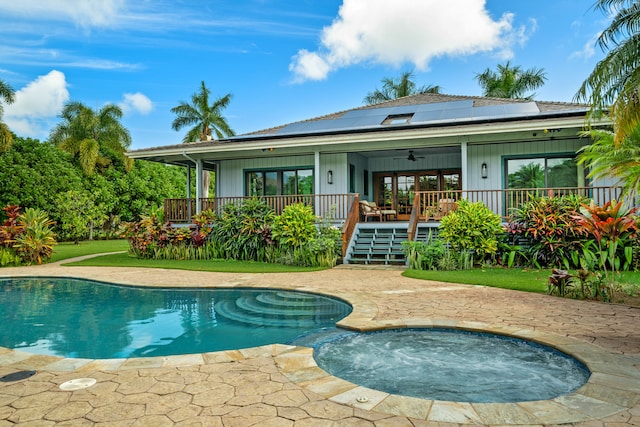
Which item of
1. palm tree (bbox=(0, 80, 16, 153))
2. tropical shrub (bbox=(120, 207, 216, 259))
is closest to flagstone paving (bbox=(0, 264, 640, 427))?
tropical shrub (bbox=(120, 207, 216, 259))

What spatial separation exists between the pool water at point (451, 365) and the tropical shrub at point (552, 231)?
21.2 feet

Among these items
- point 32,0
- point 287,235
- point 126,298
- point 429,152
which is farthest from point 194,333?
point 32,0

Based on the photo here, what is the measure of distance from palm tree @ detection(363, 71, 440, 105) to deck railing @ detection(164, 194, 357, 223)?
18054 millimetres

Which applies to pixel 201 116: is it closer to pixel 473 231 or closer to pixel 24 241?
pixel 24 241

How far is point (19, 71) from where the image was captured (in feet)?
75.6

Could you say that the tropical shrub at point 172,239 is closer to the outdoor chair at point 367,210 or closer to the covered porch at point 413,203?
the covered porch at point 413,203

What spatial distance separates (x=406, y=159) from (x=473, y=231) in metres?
6.67

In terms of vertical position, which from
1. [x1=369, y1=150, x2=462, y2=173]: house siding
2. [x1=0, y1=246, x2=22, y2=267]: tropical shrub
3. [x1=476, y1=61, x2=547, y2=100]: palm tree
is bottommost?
[x1=0, y1=246, x2=22, y2=267]: tropical shrub

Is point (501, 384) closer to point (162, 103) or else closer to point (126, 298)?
point (126, 298)

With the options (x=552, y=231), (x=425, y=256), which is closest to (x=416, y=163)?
(x=425, y=256)

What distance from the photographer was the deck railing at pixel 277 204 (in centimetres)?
1438

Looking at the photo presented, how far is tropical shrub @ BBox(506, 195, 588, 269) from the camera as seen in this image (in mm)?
9905

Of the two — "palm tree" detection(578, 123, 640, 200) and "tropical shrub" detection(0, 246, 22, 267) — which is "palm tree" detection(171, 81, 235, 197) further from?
"palm tree" detection(578, 123, 640, 200)

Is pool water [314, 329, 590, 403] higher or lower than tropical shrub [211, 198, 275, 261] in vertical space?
lower
